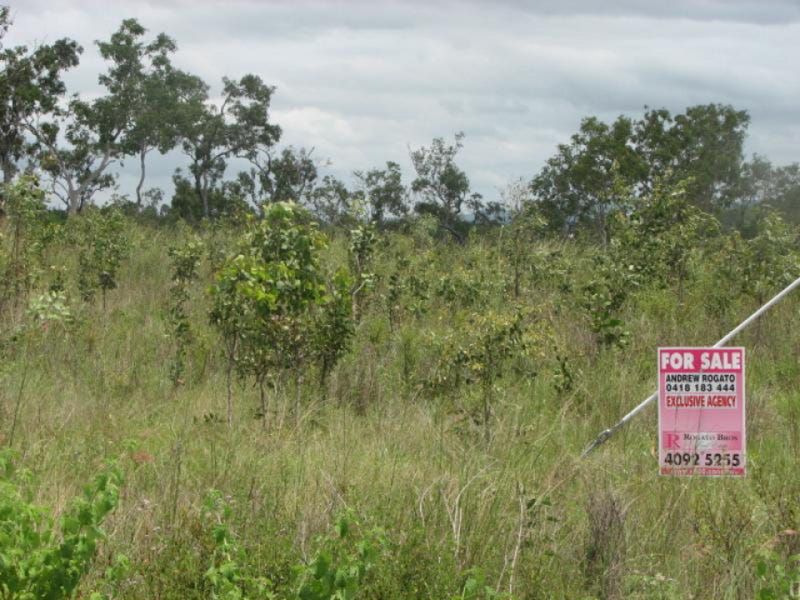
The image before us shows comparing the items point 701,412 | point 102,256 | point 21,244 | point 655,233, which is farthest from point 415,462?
point 102,256

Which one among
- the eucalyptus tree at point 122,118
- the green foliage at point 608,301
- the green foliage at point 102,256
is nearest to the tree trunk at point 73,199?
the eucalyptus tree at point 122,118

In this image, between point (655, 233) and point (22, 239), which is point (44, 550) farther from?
point (22, 239)

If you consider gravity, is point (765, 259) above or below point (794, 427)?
above

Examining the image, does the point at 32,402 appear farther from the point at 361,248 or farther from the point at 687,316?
Result: the point at 687,316

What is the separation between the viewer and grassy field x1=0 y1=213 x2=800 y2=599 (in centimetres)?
403

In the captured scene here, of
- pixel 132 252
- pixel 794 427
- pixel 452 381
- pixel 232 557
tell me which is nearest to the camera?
pixel 232 557

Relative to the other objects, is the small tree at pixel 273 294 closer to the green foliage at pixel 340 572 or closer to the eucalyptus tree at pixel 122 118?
the green foliage at pixel 340 572

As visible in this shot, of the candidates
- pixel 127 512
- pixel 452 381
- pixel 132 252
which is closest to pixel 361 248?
pixel 452 381

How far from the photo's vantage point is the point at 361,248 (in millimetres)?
9211

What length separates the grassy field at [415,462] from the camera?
4031 mm

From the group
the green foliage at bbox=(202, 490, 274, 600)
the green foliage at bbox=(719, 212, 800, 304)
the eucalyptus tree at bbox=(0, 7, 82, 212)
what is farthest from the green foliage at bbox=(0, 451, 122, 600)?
the eucalyptus tree at bbox=(0, 7, 82, 212)

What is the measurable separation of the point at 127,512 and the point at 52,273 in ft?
27.1

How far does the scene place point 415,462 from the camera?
5508 mm

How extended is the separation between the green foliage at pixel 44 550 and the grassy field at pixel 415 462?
21cm
